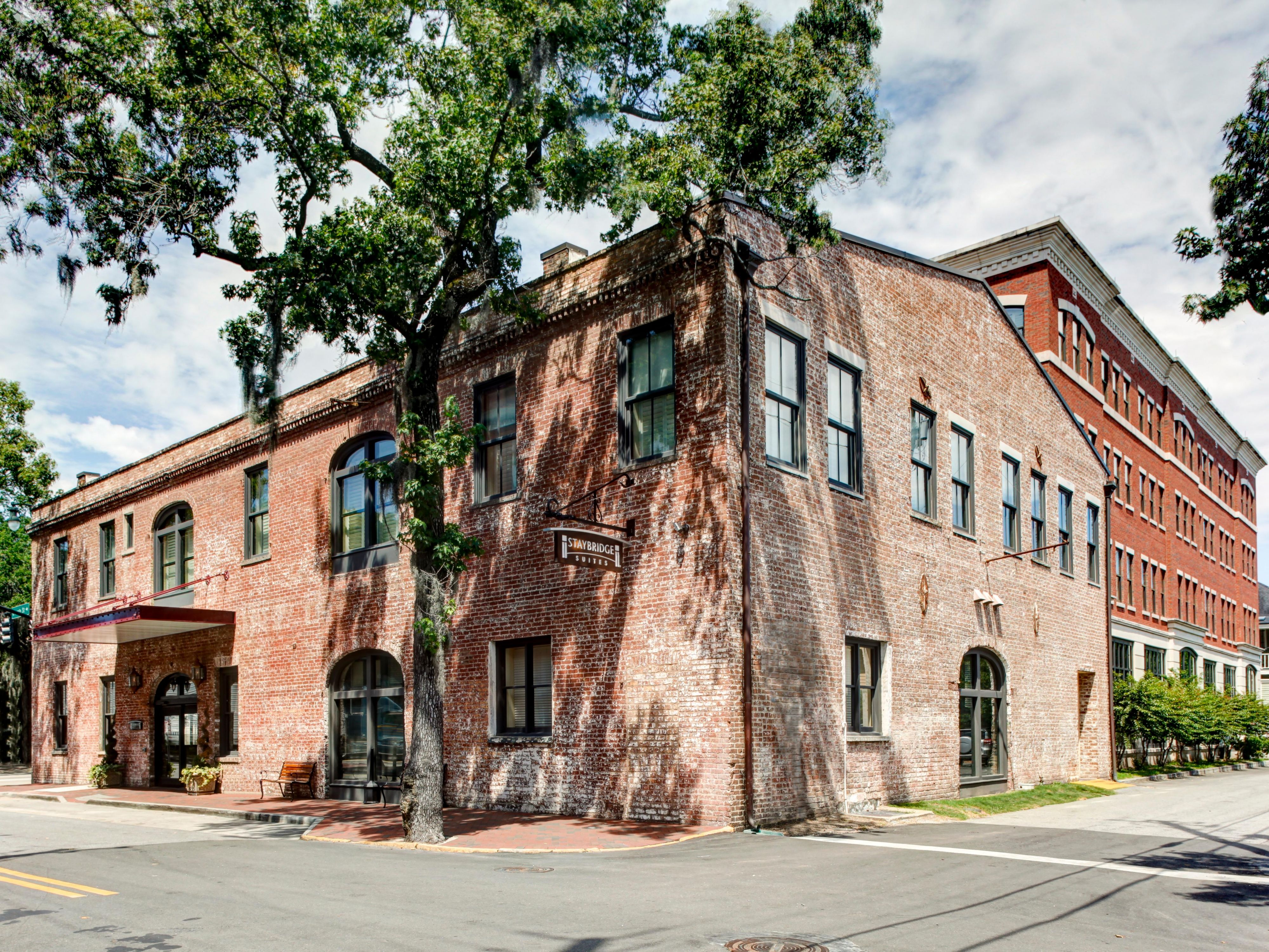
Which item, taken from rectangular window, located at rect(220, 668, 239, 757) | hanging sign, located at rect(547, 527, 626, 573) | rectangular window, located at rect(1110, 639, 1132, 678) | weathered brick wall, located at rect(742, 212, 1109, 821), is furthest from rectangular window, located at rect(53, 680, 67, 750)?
rectangular window, located at rect(1110, 639, 1132, 678)

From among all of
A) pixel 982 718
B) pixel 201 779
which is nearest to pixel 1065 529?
pixel 982 718

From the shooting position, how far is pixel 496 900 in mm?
8758

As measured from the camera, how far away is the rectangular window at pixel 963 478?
65.3 ft

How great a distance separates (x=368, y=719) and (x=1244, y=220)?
51.3ft

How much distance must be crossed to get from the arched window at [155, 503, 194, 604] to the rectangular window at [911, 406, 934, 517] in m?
16.8

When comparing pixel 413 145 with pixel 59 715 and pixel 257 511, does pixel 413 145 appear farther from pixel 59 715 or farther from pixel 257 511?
pixel 59 715

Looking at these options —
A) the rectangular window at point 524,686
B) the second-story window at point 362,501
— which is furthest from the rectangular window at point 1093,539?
the second-story window at point 362,501

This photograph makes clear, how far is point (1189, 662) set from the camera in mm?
41125

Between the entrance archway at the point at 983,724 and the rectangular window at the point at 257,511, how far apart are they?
48.2 ft

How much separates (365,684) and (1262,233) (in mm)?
15817

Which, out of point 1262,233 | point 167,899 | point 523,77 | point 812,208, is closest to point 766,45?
point 812,208

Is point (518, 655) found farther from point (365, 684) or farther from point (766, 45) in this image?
point (766, 45)

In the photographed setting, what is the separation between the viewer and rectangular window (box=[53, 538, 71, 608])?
3097 cm

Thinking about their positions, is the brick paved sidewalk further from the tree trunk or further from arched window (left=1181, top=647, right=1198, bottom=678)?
arched window (left=1181, top=647, right=1198, bottom=678)
